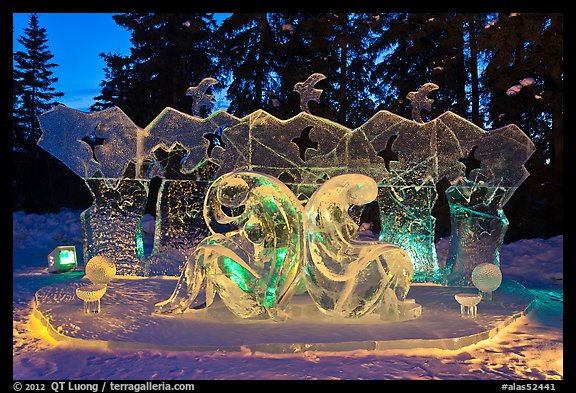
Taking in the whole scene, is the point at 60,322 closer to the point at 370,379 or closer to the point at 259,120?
the point at 370,379

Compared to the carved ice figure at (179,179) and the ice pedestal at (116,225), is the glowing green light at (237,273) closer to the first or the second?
the carved ice figure at (179,179)

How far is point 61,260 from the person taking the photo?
A: 29.1ft

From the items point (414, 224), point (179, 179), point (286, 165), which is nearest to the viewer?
point (414, 224)

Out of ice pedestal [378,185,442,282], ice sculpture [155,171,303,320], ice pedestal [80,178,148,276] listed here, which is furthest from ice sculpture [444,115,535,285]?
ice pedestal [80,178,148,276]

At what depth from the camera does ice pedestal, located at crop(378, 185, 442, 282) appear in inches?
307

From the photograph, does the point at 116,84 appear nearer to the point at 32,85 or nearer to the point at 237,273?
the point at 32,85

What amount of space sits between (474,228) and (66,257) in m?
6.54

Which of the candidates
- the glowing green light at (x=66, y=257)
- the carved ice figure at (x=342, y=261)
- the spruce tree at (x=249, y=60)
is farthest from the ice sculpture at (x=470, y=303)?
the spruce tree at (x=249, y=60)

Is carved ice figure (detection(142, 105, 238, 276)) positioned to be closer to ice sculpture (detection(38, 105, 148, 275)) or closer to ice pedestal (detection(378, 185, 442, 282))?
ice sculpture (detection(38, 105, 148, 275))

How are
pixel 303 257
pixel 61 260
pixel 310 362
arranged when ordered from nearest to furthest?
pixel 310 362 → pixel 303 257 → pixel 61 260

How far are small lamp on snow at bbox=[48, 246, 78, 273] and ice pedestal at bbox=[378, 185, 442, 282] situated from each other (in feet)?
17.2

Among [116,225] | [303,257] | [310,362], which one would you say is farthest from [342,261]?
[116,225]

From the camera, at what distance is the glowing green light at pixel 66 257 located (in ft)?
29.1
